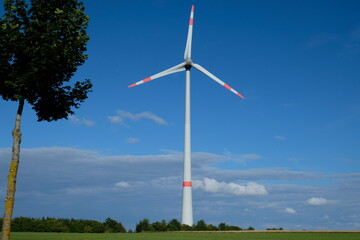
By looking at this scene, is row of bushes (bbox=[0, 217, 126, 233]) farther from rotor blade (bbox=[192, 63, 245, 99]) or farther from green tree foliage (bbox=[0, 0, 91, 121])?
rotor blade (bbox=[192, 63, 245, 99])

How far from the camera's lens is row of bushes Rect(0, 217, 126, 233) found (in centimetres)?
4428

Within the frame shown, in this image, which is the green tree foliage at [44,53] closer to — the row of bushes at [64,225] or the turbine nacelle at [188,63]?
the row of bushes at [64,225]

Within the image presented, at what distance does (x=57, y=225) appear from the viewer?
44.5m

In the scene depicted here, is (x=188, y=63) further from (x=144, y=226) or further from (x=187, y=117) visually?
(x=144, y=226)

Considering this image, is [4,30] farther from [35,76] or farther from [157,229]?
[157,229]

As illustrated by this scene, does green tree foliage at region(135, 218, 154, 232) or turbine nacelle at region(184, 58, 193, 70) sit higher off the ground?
turbine nacelle at region(184, 58, 193, 70)

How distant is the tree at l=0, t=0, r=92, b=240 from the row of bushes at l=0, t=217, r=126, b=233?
1960 centimetres

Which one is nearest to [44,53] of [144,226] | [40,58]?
[40,58]

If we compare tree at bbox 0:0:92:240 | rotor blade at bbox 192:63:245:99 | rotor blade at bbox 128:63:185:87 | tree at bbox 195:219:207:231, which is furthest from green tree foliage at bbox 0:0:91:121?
rotor blade at bbox 192:63:245:99

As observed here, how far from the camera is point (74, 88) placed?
28.7 meters

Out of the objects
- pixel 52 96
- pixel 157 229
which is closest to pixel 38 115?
pixel 52 96

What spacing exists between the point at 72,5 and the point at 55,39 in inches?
139

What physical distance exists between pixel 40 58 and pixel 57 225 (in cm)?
2535

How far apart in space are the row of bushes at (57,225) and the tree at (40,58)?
19.6 m
